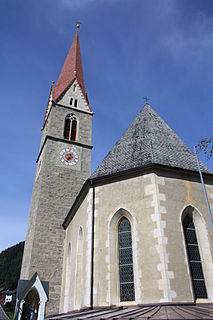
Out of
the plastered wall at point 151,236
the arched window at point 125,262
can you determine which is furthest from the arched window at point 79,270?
the arched window at point 125,262

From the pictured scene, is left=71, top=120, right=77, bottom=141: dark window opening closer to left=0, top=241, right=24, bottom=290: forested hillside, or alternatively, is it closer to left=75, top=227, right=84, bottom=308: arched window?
left=75, top=227, right=84, bottom=308: arched window

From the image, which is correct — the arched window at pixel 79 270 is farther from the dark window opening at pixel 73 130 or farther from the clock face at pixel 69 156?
the dark window opening at pixel 73 130

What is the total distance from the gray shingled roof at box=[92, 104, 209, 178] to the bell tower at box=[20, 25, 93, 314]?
640cm

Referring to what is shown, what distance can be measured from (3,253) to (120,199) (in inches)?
2787

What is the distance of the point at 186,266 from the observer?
29.1 feet

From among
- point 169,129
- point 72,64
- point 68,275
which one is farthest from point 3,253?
point 169,129

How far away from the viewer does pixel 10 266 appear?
208 ft

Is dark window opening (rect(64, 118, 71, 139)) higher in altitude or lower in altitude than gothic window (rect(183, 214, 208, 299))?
higher

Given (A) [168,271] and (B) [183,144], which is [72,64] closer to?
(B) [183,144]

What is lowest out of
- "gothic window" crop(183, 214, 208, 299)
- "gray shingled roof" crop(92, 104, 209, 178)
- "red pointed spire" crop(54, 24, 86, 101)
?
"gothic window" crop(183, 214, 208, 299)

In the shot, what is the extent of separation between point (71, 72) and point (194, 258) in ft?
71.7

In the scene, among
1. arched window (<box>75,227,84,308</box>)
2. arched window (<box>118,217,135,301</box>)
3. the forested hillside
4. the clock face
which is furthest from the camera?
Answer: the forested hillside

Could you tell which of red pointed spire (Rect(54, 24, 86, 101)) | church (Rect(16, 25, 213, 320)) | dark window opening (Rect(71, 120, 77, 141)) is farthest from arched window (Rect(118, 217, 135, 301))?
red pointed spire (Rect(54, 24, 86, 101))

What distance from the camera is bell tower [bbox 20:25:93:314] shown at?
15.7m
